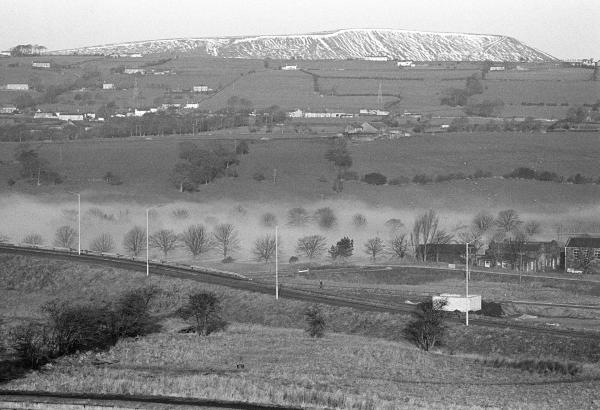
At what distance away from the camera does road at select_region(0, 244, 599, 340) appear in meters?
51.6

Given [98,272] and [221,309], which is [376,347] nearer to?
[221,309]

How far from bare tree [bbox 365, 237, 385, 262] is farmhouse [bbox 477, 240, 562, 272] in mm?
5732

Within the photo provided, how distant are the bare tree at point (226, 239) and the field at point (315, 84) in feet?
124

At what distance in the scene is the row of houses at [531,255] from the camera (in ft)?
255

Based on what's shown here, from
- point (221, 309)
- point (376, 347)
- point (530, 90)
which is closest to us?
point (376, 347)

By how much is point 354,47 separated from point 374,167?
253 ft

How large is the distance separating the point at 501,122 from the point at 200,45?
63796 millimetres

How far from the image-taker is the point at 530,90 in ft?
419

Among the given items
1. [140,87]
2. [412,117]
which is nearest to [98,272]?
[412,117]

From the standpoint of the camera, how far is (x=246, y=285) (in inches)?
2515

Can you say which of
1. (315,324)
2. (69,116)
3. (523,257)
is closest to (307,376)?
(315,324)

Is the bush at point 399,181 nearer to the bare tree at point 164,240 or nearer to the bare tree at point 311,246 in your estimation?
the bare tree at point 311,246

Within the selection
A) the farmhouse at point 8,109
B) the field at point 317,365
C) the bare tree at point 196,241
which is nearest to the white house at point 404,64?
the farmhouse at point 8,109

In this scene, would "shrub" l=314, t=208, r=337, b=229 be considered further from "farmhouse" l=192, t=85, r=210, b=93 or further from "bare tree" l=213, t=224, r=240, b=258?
"farmhouse" l=192, t=85, r=210, b=93
